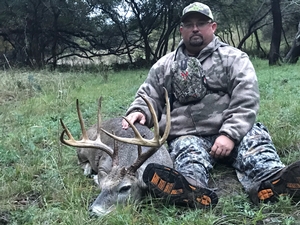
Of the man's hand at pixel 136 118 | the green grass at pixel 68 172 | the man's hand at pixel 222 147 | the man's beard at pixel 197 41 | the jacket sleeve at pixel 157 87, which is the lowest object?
the green grass at pixel 68 172

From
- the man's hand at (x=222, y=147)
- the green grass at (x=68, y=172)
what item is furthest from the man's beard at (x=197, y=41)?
the green grass at (x=68, y=172)

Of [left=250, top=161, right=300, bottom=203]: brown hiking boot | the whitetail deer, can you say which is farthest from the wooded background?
[left=250, top=161, right=300, bottom=203]: brown hiking boot

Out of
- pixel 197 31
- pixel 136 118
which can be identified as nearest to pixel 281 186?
pixel 136 118

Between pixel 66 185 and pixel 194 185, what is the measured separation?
1.10 metres

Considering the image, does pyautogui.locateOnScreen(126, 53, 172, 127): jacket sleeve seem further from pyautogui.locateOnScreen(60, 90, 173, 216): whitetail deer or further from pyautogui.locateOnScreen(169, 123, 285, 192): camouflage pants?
pyautogui.locateOnScreen(60, 90, 173, 216): whitetail deer

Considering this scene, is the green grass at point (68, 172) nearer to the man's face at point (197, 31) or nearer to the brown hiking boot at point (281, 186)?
the brown hiking boot at point (281, 186)

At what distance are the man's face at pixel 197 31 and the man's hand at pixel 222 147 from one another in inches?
36.6

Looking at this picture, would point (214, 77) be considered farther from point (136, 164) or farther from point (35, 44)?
point (35, 44)

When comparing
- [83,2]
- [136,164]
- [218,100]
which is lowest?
[136,164]

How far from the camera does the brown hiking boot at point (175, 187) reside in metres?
3.18

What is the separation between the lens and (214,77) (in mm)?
4164

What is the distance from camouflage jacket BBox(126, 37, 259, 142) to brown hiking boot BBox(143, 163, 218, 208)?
0.76m

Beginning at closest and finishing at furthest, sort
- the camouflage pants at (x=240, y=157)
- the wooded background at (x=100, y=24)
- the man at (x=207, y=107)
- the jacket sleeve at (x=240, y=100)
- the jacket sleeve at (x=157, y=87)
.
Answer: the camouflage pants at (x=240, y=157), the man at (x=207, y=107), the jacket sleeve at (x=240, y=100), the jacket sleeve at (x=157, y=87), the wooded background at (x=100, y=24)

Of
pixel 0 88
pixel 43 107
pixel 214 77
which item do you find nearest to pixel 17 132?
pixel 43 107
